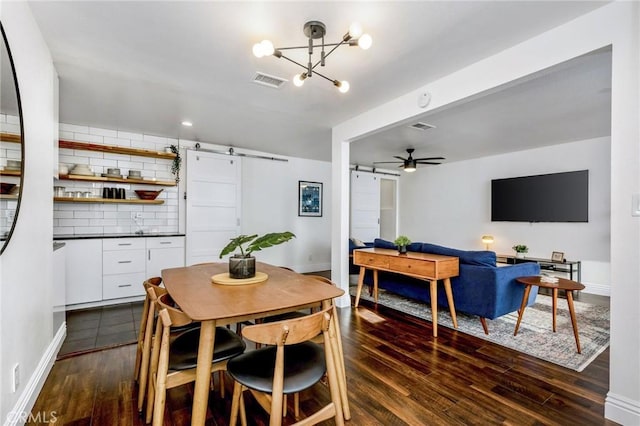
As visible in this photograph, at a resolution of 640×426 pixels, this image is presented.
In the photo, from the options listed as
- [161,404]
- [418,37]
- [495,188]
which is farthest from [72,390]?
[495,188]

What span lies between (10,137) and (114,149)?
3208mm

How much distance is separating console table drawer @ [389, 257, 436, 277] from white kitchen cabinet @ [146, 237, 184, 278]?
3149 mm

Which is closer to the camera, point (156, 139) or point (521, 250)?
point (156, 139)

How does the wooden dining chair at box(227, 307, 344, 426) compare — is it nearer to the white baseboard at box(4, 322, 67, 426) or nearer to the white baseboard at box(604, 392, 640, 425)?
the white baseboard at box(4, 322, 67, 426)

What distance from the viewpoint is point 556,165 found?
5340 mm

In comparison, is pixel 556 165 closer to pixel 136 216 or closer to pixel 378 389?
pixel 378 389

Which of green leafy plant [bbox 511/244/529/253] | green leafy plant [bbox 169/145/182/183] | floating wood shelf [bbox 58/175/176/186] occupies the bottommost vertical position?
green leafy plant [bbox 511/244/529/253]

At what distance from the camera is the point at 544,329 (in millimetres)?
3203

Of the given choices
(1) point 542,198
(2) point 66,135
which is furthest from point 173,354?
(1) point 542,198

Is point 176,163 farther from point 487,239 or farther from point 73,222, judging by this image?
point 487,239

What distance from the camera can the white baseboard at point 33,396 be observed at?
5.37ft

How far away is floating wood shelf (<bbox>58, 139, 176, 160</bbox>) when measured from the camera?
4.14 metres

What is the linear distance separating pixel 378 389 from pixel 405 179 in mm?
6608

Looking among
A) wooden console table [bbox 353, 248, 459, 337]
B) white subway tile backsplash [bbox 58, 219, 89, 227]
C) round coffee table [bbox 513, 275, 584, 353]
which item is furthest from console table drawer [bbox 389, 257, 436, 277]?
white subway tile backsplash [bbox 58, 219, 89, 227]
